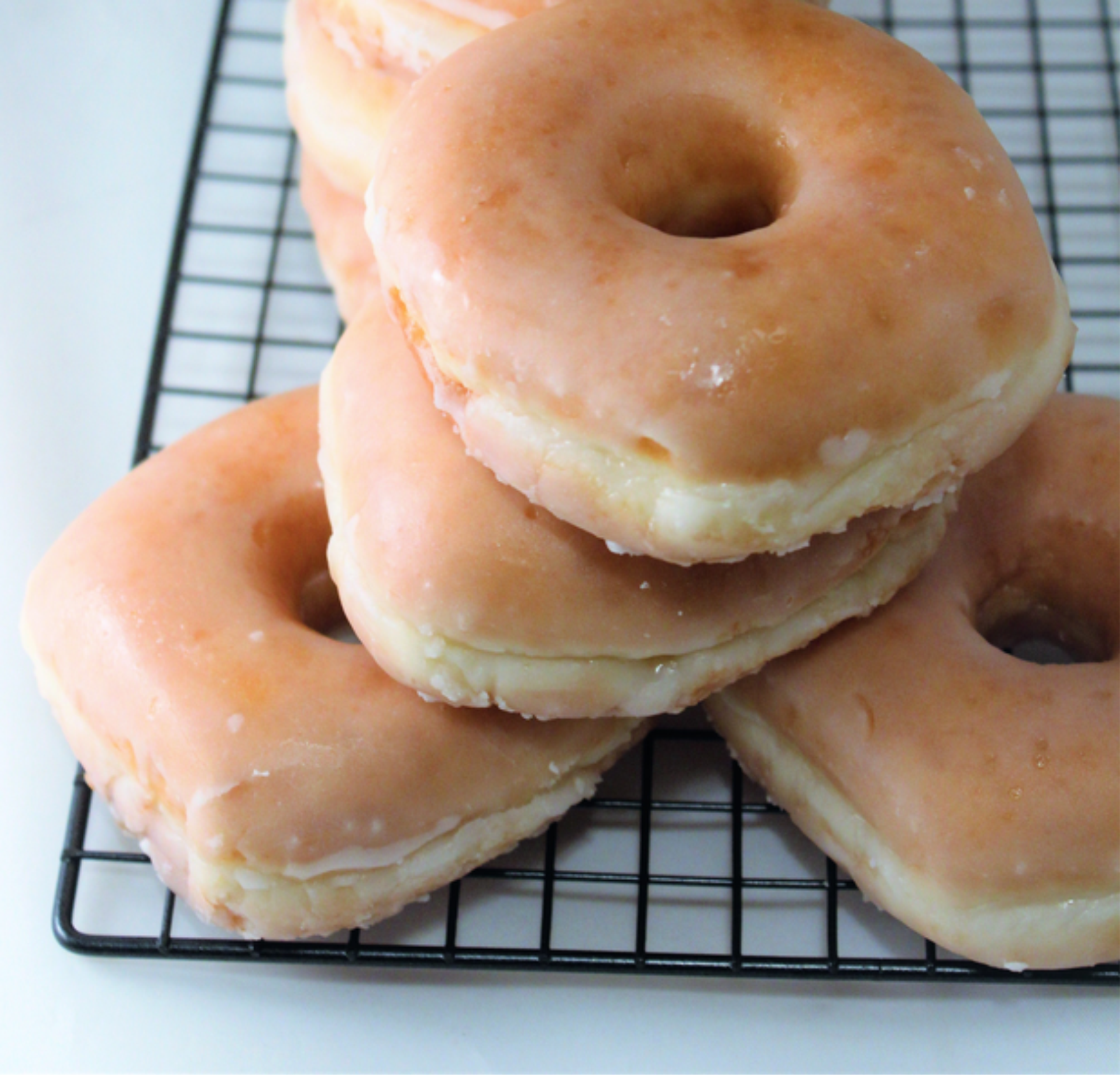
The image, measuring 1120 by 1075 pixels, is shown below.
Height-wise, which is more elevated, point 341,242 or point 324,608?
point 341,242

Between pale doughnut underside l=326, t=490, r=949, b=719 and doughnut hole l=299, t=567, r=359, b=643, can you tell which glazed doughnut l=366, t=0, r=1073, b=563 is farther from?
doughnut hole l=299, t=567, r=359, b=643

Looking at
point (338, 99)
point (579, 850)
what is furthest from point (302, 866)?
point (338, 99)

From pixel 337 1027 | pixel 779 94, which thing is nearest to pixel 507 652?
pixel 337 1027

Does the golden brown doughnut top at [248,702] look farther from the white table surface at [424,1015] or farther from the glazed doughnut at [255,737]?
the white table surface at [424,1015]

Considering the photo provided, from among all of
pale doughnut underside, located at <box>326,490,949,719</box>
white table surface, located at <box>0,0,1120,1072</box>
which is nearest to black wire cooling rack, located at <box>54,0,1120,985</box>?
white table surface, located at <box>0,0,1120,1072</box>

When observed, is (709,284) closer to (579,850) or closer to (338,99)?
(579,850)

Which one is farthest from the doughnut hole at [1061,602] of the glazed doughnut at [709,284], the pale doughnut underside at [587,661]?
the glazed doughnut at [709,284]
